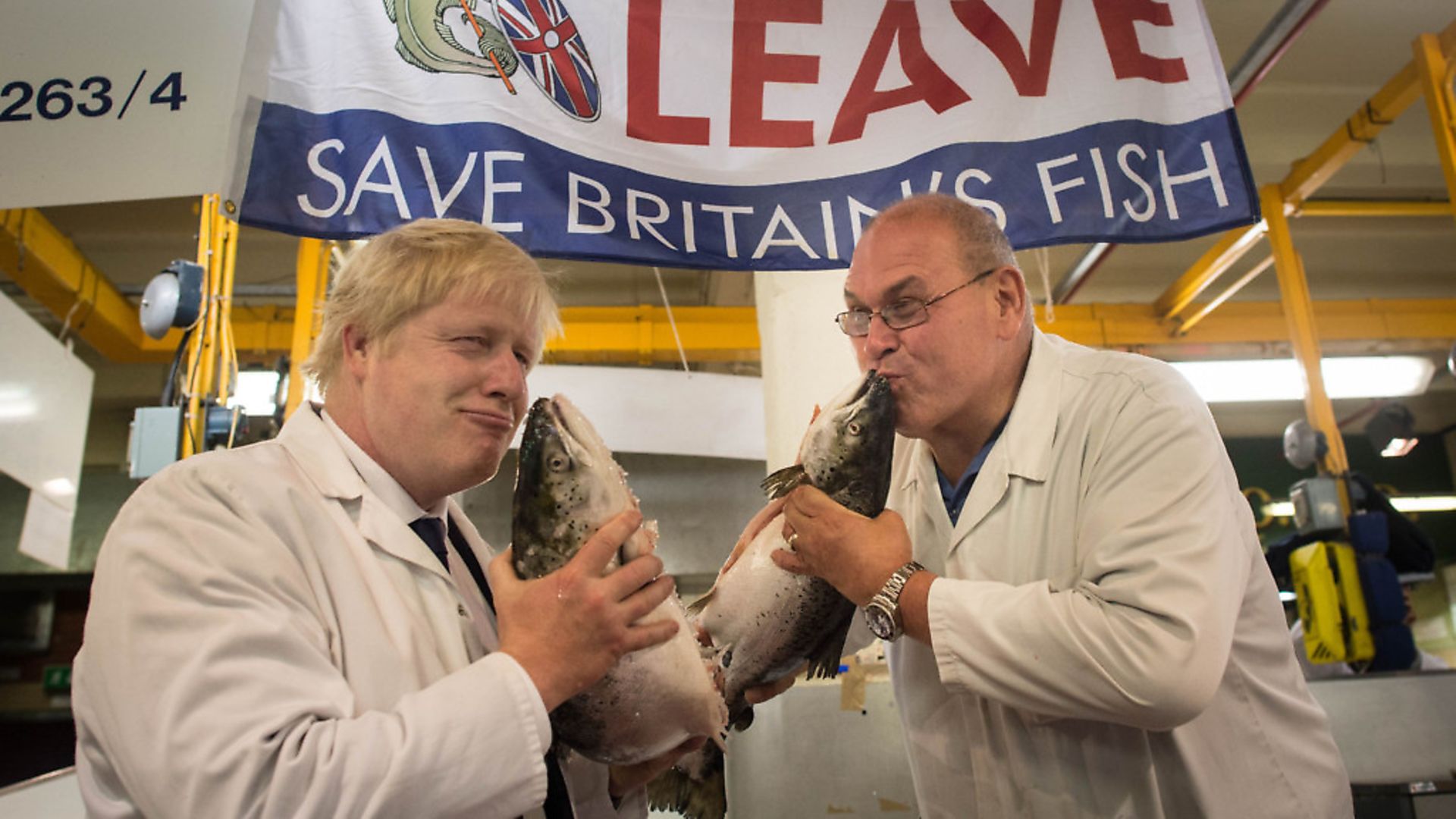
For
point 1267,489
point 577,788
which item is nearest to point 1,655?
point 577,788

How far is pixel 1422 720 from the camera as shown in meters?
3.90

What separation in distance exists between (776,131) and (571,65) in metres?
0.63

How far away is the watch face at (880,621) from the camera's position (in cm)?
189

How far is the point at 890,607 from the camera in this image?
188cm

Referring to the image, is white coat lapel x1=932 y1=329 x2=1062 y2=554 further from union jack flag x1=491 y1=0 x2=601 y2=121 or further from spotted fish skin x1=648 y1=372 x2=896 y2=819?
union jack flag x1=491 y1=0 x2=601 y2=121

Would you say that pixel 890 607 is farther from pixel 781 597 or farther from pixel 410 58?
pixel 410 58

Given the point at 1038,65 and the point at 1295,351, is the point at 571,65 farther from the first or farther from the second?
the point at 1295,351

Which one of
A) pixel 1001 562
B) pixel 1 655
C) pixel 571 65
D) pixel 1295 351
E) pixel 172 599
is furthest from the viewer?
pixel 1 655

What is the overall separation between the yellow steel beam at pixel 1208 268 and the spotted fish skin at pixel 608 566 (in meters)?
6.02

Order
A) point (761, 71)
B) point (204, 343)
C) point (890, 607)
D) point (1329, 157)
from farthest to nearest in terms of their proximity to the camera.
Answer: point (1329, 157)
point (204, 343)
point (761, 71)
point (890, 607)

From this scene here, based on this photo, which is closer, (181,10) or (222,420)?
(181,10)

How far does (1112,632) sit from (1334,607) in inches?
210

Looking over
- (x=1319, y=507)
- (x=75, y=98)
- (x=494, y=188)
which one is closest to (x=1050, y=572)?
(x=494, y=188)

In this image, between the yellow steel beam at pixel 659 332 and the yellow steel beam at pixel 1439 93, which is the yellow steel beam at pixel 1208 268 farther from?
the yellow steel beam at pixel 659 332
